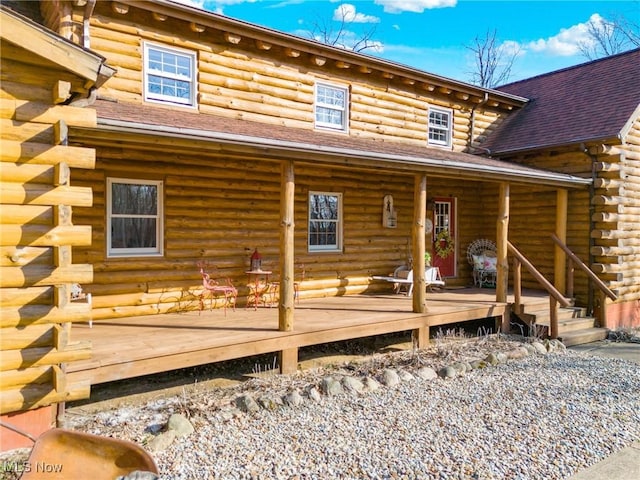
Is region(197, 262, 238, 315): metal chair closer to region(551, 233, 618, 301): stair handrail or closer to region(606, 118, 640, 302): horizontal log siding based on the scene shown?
region(551, 233, 618, 301): stair handrail

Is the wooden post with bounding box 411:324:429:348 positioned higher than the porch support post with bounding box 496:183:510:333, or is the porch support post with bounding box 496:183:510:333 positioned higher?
the porch support post with bounding box 496:183:510:333

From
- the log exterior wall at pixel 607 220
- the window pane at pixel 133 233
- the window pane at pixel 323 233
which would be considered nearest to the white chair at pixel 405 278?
the window pane at pixel 323 233

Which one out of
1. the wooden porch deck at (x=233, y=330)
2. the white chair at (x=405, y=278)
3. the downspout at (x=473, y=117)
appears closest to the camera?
the wooden porch deck at (x=233, y=330)

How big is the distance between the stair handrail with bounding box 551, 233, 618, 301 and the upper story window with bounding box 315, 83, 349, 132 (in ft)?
17.3

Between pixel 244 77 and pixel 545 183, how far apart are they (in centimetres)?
648

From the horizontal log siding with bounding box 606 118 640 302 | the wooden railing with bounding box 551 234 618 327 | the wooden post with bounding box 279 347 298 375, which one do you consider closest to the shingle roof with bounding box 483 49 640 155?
the horizontal log siding with bounding box 606 118 640 302

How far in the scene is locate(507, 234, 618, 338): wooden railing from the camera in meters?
9.05

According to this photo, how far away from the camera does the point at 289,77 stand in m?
9.96

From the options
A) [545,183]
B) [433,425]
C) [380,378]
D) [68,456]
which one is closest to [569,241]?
[545,183]

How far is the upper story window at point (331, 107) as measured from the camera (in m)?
10.5

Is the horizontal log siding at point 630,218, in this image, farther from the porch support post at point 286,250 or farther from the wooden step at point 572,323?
the porch support post at point 286,250

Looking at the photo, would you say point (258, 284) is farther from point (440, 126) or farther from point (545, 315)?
point (440, 126)

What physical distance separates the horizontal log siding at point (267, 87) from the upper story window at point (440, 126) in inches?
7.1

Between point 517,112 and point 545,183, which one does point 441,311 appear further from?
point 517,112
